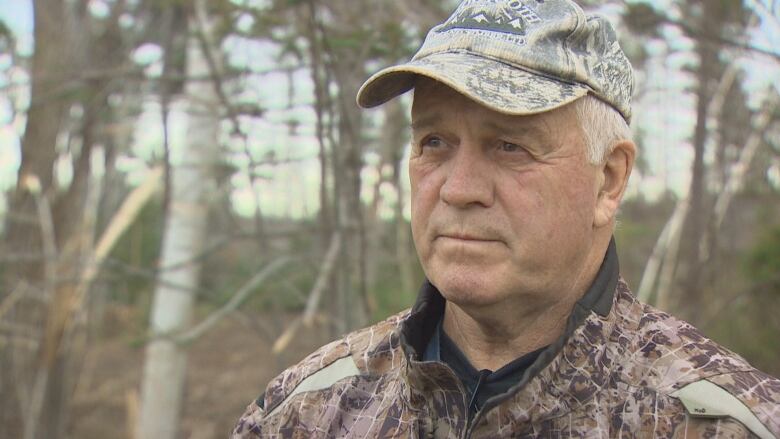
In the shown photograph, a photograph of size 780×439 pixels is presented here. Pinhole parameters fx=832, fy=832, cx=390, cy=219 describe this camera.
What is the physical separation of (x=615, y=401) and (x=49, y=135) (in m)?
5.69

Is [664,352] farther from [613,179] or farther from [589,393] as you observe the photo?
[613,179]

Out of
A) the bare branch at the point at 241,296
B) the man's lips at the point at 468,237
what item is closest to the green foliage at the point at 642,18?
the bare branch at the point at 241,296

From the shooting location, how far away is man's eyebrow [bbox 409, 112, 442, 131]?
1.79 m

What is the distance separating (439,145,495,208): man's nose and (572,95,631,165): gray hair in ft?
0.72

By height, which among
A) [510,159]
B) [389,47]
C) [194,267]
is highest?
[389,47]

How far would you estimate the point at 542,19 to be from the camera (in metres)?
1.73

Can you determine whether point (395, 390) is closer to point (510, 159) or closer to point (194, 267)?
point (510, 159)

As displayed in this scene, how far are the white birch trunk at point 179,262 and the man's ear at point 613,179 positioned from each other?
13.9ft

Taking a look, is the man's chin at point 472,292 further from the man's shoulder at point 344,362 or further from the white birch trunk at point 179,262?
the white birch trunk at point 179,262

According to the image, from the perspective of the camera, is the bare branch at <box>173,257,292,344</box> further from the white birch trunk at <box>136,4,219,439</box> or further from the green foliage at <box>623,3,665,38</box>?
the green foliage at <box>623,3,665,38</box>

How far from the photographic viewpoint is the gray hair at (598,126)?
5.72 ft

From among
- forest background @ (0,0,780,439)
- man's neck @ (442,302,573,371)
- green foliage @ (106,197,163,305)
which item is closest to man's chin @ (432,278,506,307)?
man's neck @ (442,302,573,371)

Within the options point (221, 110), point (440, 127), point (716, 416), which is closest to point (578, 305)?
point (716, 416)

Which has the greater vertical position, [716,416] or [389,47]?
[389,47]
